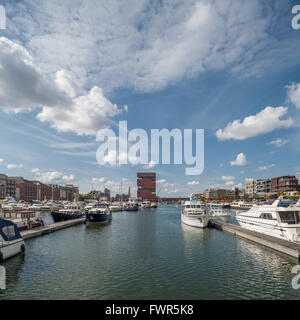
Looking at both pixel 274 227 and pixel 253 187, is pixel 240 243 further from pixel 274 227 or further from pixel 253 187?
pixel 253 187

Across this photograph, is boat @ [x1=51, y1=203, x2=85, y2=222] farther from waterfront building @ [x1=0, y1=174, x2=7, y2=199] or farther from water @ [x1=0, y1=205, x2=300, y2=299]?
waterfront building @ [x1=0, y1=174, x2=7, y2=199]

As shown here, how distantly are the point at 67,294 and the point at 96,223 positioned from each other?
130 ft

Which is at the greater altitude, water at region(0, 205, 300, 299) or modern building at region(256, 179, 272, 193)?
modern building at region(256, 179, 272, 193)

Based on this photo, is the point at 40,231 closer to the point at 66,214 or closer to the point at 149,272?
the point at 66,214

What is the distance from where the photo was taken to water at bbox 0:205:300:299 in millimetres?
15084

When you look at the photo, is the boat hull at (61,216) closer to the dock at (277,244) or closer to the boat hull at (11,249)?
the boat hull at (11,249)

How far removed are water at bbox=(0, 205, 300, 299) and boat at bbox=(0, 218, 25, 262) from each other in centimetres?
85

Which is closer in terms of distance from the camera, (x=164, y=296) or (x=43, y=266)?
(x=164, y=296)

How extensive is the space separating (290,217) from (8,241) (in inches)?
1309

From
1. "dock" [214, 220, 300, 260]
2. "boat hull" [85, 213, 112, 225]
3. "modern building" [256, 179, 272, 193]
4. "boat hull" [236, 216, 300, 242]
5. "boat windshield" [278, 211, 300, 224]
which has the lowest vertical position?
"boat hull" [85, 213, 112, 225]

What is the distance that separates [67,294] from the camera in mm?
14766

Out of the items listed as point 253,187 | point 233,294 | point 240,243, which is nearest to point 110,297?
point 233,294

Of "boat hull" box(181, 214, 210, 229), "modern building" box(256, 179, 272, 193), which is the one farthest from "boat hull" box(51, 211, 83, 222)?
"modern building" box(256, 179, 272, 193)

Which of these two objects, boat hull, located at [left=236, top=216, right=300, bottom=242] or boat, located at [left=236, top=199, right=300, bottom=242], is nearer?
boat hull, located at [left=236, top=216, right=300, bottom=242]
